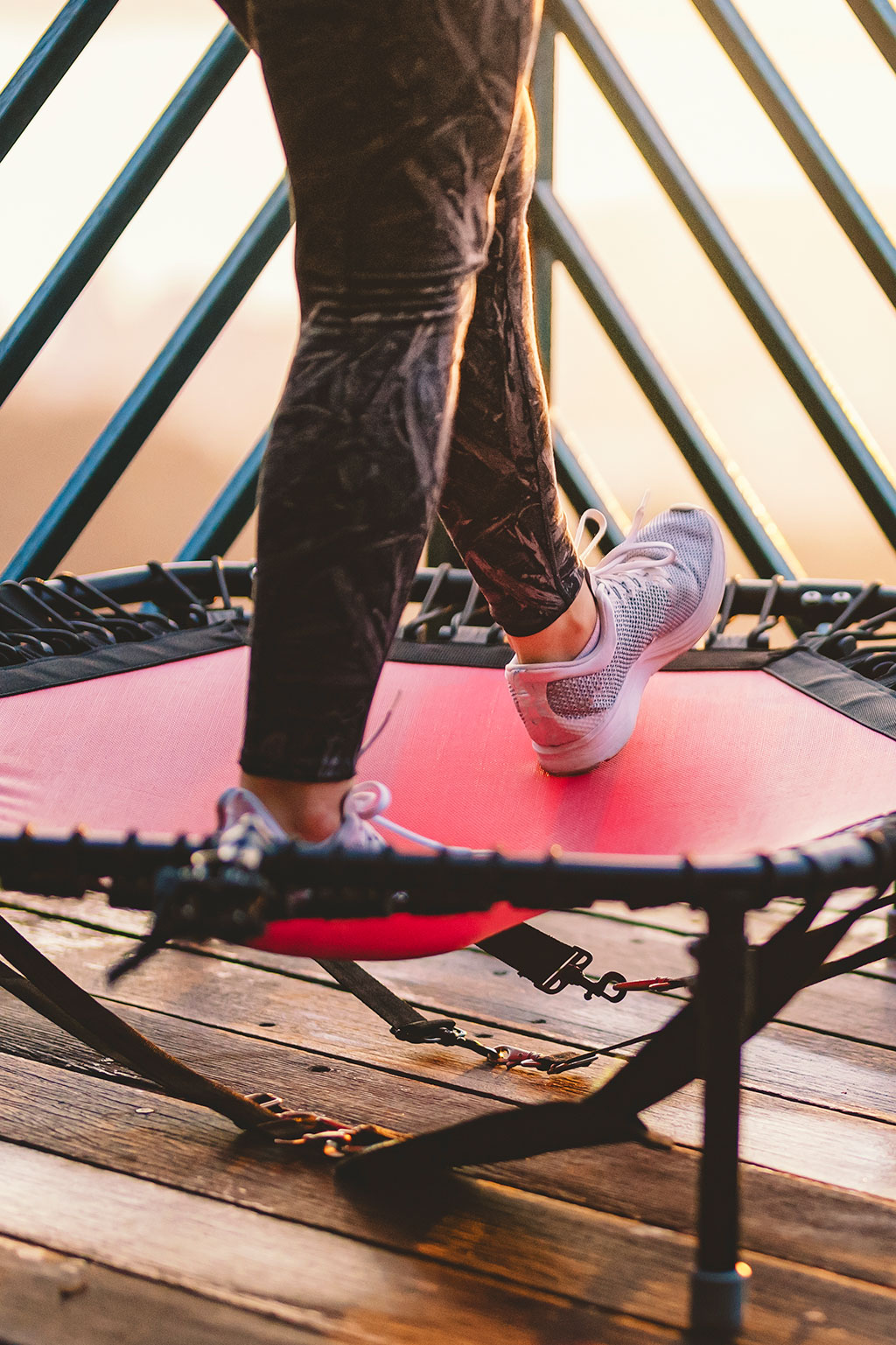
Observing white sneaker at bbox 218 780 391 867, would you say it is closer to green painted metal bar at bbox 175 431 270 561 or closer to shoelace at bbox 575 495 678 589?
shoelace at bbox 575 495 678 589

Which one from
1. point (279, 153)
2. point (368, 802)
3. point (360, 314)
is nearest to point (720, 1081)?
point (368, 802)

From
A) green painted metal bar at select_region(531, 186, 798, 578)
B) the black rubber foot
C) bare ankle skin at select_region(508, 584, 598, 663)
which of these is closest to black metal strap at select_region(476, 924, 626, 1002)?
bare ankle skin at select_region(508, 584, 598, 663)

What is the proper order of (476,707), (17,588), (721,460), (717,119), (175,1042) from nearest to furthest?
(175,1042) < (476,707) < (17,588) < (721,460) < (717,119)

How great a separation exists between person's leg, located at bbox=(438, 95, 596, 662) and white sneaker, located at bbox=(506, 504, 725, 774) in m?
0.06

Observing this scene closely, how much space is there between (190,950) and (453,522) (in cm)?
62

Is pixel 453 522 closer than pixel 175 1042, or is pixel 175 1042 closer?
pixel 453 522

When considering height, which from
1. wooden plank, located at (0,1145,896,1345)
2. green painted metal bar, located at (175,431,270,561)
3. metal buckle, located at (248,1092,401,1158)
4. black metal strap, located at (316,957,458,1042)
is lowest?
wooden plank, located at (0,1145,896,1345)

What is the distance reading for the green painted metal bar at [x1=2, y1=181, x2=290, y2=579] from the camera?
161cm

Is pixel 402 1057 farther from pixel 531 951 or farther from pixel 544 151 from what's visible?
pixel 544 151

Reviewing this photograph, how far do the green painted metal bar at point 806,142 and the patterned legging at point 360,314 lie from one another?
3.43 feet

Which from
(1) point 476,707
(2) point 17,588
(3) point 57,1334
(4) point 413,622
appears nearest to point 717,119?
(4) point 413,622

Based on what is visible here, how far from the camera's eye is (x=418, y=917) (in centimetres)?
73

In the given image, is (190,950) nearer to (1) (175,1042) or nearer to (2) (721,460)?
(1) (175,1042)

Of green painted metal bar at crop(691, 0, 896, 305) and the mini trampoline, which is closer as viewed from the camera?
the mini trampoline
